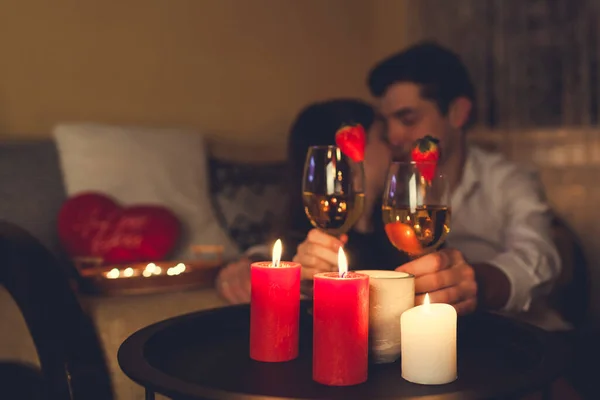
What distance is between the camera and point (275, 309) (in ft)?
2.70

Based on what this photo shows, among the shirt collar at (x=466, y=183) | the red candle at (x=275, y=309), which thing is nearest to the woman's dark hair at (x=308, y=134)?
the shirt collar at (x=466, y=183)

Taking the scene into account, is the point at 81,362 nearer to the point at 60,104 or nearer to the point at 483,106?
the point at 60,104

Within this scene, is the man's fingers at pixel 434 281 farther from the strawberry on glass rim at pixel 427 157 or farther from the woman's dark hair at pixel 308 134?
Answer: the woman's dark hair at pixel 308 134

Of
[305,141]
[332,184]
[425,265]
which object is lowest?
[425,265]

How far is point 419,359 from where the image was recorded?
757mm

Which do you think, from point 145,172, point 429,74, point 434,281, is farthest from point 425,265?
point 145,172

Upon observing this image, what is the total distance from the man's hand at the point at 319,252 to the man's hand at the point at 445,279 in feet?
0.39

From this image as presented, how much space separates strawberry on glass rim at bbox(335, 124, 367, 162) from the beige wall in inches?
66.0

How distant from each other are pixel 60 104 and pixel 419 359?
75.8 inches

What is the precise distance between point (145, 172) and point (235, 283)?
0.78 m

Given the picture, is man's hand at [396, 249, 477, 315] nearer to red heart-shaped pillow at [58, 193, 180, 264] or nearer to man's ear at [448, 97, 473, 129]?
man's ear at [448, 97, 473, 129]

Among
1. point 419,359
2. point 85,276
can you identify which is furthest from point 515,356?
point 85,276

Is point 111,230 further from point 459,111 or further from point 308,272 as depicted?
point 459,111

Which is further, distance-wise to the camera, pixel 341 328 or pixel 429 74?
pixel 429 74
